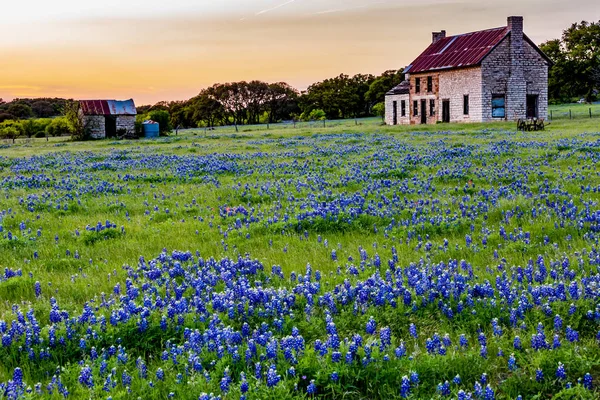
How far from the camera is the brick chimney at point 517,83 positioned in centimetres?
5369

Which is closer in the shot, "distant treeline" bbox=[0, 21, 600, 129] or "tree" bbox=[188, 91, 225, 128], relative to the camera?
"distant treeline" bbox=[0, 21, 600, 129]

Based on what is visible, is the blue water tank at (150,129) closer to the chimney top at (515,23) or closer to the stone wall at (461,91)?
the stone wall at (461,91)

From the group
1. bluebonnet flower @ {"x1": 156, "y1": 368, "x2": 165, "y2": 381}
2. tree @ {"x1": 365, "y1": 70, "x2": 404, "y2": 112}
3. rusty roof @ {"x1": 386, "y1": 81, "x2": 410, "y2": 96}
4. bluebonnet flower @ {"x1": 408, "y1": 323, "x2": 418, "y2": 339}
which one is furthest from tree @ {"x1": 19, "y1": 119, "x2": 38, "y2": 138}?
bluebonnet flower @ {"x1": 408, "y1": 323, "x2": 418, "y2": 339}

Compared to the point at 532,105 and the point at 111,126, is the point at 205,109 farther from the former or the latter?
the point at 532,105

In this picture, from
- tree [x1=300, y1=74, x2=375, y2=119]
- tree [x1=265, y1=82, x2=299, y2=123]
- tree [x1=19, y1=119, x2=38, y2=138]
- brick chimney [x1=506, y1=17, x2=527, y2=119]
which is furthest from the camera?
tree [x1=265, y1=82, x2=299, y2=123]

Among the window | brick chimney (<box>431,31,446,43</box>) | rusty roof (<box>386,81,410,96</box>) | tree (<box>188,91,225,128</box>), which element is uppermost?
brick chimney (<box>431,31,446,43</box>)

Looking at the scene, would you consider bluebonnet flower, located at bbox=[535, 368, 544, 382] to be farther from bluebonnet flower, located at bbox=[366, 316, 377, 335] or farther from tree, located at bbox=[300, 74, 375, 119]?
tree, located at bbox=[300, 74, 375, 119]

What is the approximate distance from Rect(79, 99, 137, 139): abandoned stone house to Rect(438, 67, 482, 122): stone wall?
33571 mm

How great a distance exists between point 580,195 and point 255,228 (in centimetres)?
617

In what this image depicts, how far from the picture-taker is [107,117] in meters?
62.4

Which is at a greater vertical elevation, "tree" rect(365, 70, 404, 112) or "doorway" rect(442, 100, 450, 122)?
"tree" rect(365, 70, 404, 112)

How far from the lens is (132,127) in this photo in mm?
62625

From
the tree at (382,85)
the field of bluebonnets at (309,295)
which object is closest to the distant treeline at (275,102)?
the tree at (382,85)

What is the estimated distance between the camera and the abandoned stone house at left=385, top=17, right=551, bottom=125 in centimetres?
5306
